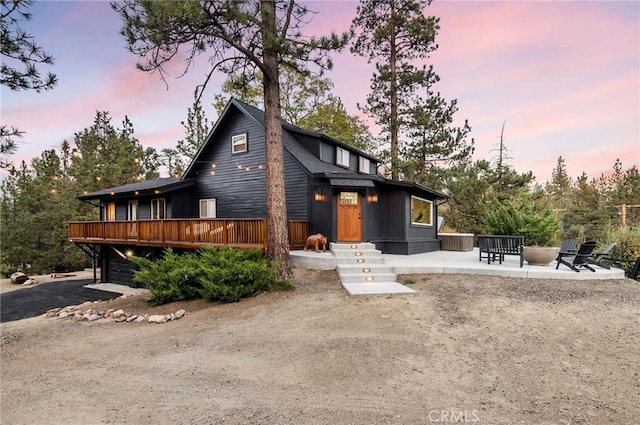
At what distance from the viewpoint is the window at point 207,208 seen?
15445 mm

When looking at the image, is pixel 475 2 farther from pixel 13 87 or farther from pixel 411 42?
pixel 13 87

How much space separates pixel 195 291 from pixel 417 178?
1801 cm

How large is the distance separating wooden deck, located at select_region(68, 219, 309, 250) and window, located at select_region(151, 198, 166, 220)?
1.78m

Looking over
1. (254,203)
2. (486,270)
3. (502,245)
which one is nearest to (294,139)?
(254,203)

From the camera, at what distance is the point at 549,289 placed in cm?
701

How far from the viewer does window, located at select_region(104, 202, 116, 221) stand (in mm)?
18688

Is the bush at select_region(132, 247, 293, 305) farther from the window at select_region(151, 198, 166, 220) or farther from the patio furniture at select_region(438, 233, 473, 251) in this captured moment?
the patio furniture at select_region(438, 233, 473, 251)

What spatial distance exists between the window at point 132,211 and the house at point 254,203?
56 millimetres

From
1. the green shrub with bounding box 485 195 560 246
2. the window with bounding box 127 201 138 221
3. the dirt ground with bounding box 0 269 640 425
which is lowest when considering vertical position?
the dirt ground with bounding box 0 269 640 425

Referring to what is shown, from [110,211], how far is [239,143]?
10386mm

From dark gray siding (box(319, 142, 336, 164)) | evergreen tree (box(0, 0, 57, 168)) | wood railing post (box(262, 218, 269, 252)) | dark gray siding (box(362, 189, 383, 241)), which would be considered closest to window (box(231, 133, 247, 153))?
dark gray siding (box(319, 142, 336, 164))

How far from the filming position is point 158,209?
16.1 meters

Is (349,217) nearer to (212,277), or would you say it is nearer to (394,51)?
(212,277)

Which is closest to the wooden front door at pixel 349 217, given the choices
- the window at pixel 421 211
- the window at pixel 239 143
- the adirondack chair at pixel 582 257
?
the window at pixel 421 211
